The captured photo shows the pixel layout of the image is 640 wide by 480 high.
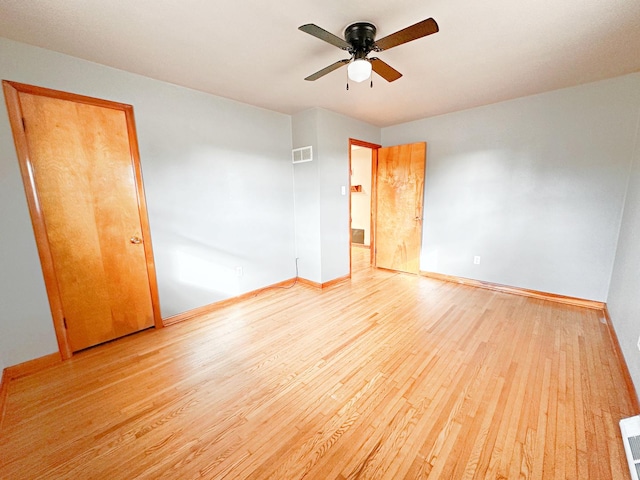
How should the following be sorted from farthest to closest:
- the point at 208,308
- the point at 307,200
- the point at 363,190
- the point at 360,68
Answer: the point at 363,190, the point at 307,200, the point at 208,308, the point at 360,68

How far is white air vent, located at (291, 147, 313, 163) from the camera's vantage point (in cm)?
333

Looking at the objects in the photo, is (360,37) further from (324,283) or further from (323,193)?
(324,283)

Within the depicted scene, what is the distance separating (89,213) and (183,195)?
2.48 ft

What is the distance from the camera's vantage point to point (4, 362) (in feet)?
5.86

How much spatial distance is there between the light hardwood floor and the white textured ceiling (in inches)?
93.1

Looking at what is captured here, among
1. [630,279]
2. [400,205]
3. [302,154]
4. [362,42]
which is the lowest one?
[630,279]

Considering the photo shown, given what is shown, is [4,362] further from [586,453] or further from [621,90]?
[621,90]

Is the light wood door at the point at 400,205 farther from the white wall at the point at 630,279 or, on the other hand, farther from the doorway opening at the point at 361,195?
the white wall at the point at 630,279

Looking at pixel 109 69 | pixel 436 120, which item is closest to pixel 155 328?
pixel 109 69

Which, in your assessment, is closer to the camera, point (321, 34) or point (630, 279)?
point (321, 34)

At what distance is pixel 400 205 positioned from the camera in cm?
411

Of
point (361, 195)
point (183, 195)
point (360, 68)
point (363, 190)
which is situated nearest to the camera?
point (360, 68)

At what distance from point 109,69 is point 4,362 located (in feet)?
7.79

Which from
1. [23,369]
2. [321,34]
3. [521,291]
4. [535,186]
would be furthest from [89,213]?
[521,291]
